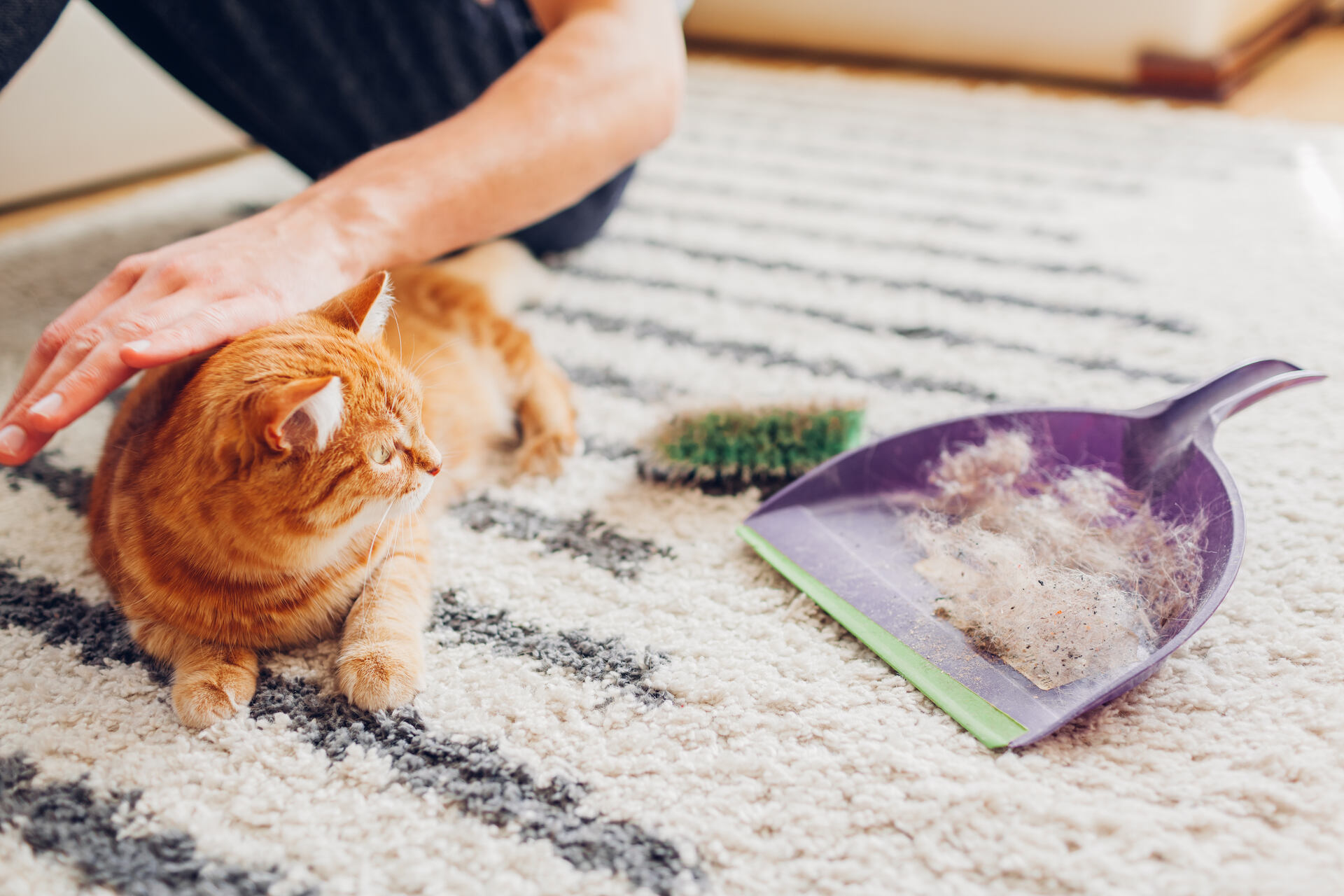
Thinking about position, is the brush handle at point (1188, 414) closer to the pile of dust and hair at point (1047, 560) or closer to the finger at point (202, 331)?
the pile of dust and hair at point (1047, 560)

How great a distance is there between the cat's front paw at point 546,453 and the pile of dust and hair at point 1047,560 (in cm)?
36

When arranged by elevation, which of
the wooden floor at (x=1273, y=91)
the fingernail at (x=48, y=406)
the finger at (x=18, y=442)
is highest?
the fingernail at (x=48, y=406)

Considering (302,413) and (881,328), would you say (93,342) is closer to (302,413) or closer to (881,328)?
(302,413)

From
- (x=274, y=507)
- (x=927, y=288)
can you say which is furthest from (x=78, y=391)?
(x=927, y=288)

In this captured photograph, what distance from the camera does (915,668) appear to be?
0.60m

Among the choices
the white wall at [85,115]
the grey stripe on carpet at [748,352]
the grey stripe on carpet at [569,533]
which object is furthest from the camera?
the white wall at [85,115]

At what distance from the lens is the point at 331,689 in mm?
613

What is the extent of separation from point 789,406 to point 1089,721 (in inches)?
15.9

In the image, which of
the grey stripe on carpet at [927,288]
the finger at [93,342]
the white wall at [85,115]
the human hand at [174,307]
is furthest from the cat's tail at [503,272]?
the white wall at [85,115]

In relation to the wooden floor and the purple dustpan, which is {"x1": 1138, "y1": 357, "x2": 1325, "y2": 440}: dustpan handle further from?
the wooden floor

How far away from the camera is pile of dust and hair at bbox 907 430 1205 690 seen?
1.90 ft

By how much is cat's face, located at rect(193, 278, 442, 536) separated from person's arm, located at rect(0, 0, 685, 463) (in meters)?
0.05

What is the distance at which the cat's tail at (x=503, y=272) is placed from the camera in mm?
1092

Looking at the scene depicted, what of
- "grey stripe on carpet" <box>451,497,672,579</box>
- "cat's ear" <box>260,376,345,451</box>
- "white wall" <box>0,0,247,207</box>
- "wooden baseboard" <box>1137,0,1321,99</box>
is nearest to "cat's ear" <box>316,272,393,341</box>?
"cat's ear" <box>260,376,345,451</box>
